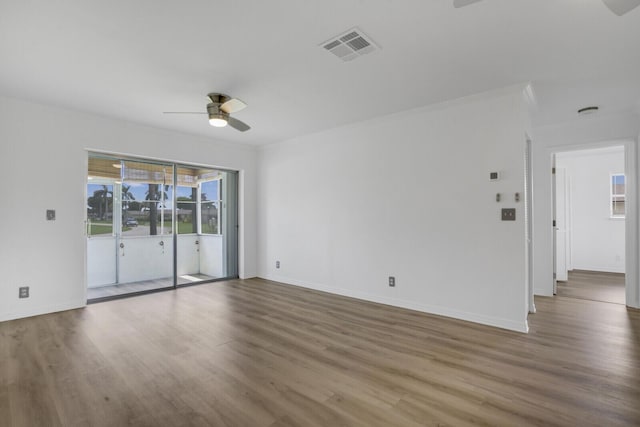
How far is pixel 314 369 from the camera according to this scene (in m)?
2.48

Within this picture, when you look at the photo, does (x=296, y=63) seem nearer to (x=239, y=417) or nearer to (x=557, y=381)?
(x=239, y=417)

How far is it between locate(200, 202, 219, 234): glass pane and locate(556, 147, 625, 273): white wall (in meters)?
7.13

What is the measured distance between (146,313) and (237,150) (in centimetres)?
327

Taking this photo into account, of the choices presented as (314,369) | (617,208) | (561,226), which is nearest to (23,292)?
(314,369)

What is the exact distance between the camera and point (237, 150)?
601cm

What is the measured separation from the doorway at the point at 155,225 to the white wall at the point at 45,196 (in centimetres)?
34

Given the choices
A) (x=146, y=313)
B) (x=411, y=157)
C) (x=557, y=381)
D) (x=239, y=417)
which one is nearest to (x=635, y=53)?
(x=411, y=157)

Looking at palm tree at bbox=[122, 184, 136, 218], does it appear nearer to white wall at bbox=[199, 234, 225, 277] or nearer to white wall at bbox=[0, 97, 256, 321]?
white wall at bbox=[0, 97, 256, 321]

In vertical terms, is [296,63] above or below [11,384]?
above

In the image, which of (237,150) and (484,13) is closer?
(484,13)

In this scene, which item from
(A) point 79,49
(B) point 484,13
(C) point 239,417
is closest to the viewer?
(C) point 239,417

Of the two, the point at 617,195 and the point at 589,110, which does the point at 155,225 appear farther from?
the point at 617,195

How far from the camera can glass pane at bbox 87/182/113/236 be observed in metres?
4.70

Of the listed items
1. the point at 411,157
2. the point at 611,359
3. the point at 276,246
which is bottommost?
the point at 611,359
